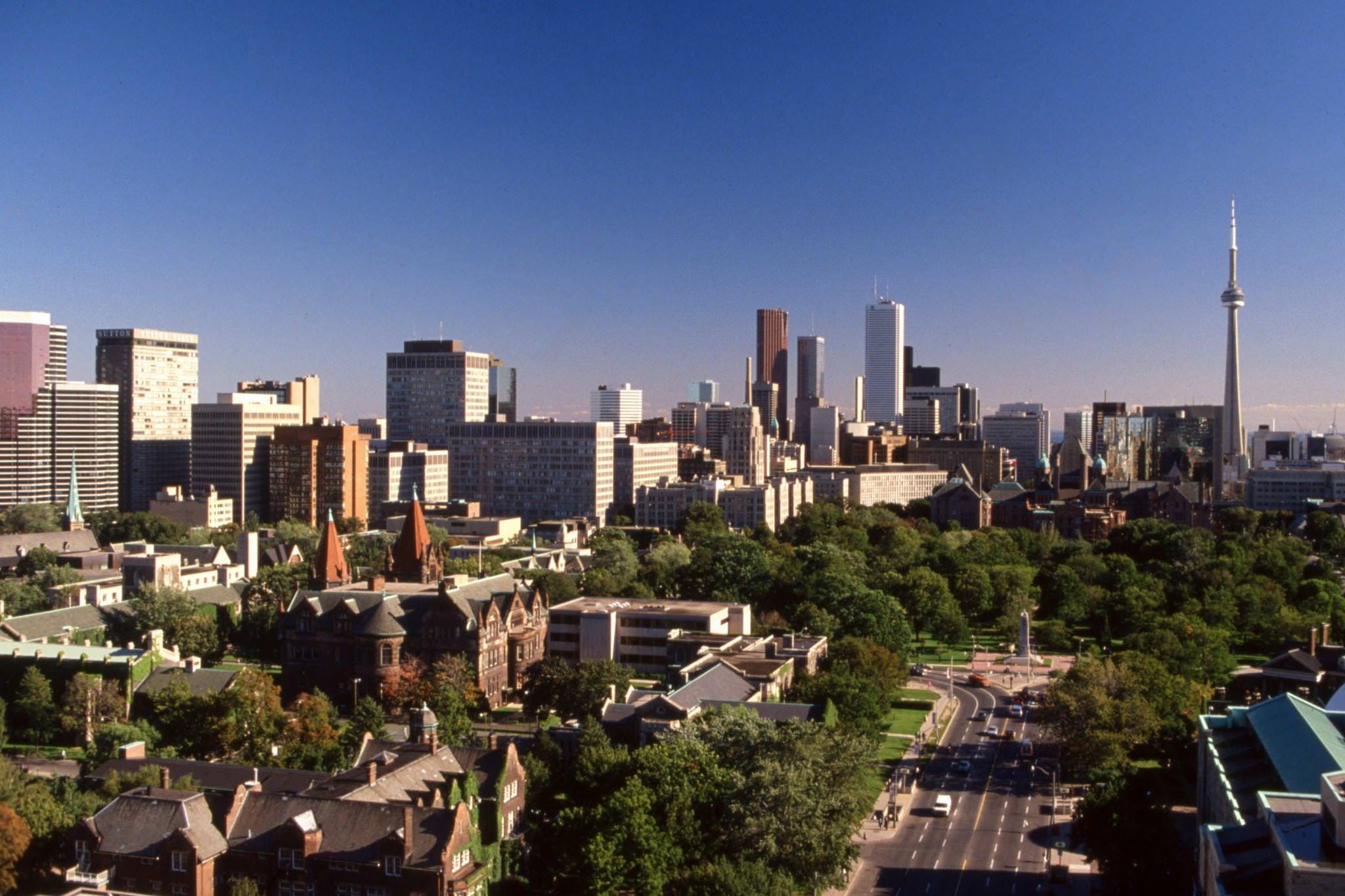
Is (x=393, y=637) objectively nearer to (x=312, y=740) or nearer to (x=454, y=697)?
(x=454, y=697)

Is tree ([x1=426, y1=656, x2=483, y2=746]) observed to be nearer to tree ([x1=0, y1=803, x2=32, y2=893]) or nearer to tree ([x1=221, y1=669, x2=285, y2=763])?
tree ([x1=221, y1=669, x2=285, y2=763])

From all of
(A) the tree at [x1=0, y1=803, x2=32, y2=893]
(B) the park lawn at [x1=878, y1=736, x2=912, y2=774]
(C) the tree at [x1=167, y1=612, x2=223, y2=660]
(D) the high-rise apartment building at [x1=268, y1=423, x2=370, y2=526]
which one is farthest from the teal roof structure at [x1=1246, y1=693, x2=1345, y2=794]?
(D) the high-rise apartment building at [x1=268, y1=423, x2=370, y2=526]

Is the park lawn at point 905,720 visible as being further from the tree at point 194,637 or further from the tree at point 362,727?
the tree at point 194,637

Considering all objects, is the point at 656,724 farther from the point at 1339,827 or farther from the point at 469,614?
the point at 1339,827

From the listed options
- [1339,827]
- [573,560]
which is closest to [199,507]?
[573,560]

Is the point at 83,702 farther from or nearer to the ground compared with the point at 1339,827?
nearer to the ground

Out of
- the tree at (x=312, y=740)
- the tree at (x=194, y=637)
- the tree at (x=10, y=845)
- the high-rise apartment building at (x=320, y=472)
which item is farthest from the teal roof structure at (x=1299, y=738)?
the high-rise apartment building at (x=320, y=472)
